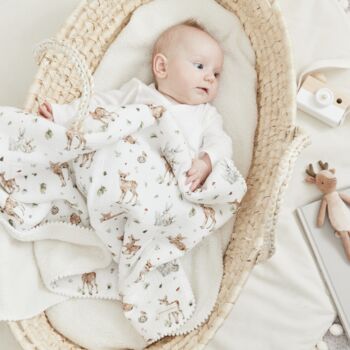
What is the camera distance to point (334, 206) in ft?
4.57

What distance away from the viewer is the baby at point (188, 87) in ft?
4.29

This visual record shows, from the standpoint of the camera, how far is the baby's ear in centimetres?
135

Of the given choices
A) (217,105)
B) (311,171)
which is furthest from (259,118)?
(311,171)

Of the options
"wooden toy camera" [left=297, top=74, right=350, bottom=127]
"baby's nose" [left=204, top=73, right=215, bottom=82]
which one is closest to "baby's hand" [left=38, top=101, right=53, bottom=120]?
"baby's nose" [left=204, top=73, right=215, bottom=82]

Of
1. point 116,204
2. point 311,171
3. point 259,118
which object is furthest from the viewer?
point 311,171

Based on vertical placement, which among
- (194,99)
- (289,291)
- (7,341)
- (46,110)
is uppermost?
(194,99)

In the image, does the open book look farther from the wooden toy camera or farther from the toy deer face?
the wooden toy camera

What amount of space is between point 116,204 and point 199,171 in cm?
21

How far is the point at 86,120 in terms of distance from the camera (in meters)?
1.19

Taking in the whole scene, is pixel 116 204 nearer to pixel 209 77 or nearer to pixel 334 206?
pixel 209 77

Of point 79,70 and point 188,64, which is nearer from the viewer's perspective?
point 79,70

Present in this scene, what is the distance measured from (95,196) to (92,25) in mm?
454

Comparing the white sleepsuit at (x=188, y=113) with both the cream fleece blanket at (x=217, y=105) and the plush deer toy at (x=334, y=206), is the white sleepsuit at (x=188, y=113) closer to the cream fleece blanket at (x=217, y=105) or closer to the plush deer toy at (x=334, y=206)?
the cream fleece blanket at (x=217, y=105)

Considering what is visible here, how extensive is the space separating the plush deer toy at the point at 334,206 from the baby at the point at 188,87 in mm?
289
